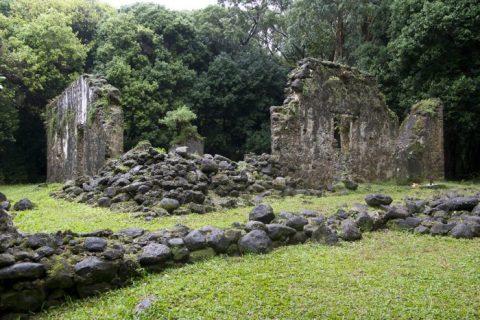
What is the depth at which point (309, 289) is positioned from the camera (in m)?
4.39

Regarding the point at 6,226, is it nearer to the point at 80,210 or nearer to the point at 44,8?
the point at 80,210

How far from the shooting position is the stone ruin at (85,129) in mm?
14317

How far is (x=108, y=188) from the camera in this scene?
34.1 feet

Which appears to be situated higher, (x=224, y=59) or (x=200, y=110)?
(x=224, y=59)

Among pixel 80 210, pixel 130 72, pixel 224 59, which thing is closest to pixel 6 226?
pixel 80 210

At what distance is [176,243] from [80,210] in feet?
15.7

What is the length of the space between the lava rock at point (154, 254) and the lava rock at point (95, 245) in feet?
1.29

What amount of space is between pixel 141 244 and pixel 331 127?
10.6m

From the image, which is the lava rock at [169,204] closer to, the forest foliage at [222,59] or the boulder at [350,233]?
the boulder at [350,233]

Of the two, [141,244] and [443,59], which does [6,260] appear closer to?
[141,244]

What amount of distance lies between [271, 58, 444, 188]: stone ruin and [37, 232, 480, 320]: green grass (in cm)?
814

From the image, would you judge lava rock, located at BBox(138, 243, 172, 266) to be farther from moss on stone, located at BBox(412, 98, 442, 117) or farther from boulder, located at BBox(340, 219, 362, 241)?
moss on stone, located at BBox(412, 98, 442, 117)

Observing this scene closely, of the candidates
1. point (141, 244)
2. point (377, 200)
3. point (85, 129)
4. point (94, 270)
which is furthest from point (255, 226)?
point (85, 129)

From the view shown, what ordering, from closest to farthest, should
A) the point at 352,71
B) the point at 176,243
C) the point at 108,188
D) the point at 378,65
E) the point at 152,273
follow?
the point at 152,273
the point at 176,243
the point at 108,188
the point at 352,71
the point at 378,65
